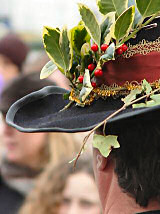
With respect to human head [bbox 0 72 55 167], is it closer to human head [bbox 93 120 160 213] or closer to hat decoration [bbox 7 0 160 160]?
hat decoration [bbox 7 0 160 160]

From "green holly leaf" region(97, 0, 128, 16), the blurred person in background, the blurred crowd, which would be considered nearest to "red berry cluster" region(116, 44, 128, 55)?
"green holly leaf" region(97, 0, 128, 16)

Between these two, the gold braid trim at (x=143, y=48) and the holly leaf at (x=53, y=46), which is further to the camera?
the holly leaf at (x=53, y=46)

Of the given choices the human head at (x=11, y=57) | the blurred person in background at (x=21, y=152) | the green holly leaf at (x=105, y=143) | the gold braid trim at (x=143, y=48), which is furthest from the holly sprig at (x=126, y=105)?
the human head at (x=11, y=57)

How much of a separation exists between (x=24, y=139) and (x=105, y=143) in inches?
85.7

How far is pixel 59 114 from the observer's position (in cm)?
188

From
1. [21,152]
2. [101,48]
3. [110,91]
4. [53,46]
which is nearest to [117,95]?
[110,91]

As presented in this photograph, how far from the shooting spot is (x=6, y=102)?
12.0 feet

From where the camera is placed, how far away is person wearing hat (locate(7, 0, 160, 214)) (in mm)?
1684

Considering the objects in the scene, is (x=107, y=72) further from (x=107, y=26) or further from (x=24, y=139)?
(x=24, y=139)

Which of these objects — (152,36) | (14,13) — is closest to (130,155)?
(152,36)

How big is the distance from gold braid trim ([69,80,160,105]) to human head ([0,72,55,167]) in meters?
1.85

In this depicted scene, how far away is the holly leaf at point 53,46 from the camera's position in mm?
1823

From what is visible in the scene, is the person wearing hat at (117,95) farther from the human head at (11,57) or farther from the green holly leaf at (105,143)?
the human head at (11,57)

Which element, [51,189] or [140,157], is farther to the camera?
[51,189]
